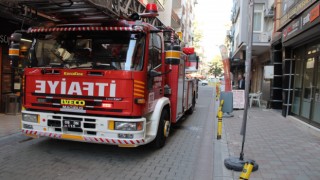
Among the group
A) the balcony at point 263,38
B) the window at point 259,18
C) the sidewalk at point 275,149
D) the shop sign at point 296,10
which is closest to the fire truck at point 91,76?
the sidewalk at point 275,149

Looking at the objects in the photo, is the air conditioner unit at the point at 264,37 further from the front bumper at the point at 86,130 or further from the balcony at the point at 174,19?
the front bumper at the point at 86,130

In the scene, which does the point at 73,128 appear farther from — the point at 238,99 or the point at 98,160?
the point at 238,99

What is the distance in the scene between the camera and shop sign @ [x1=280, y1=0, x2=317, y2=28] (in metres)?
9.23

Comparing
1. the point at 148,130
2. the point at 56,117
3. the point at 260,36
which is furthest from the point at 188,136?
the point at 260,36

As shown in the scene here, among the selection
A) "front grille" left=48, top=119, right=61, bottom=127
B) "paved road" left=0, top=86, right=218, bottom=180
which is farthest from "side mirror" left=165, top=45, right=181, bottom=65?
"front grille" left=48, top=119, right=61, bottom=127

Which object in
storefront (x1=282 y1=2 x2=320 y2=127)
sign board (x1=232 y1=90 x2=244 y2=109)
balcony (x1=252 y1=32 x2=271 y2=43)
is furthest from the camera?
balcony (x1=252 y1=32 x2=271 y2=43)

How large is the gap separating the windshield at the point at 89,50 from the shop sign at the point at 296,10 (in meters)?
5.46

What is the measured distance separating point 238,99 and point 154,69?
964cm

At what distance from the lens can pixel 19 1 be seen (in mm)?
5785

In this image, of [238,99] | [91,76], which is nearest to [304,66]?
[238,99]

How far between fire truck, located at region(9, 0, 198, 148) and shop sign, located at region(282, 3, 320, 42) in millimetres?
4300

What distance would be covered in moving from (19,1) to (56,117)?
86.0 inches

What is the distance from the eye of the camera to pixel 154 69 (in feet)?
22.4

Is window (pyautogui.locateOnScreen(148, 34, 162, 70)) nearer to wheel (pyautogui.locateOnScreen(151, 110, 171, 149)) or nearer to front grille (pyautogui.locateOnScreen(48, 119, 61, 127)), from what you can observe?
wheel (pyautogui.locateOnScreen(151, 110, 171, 149))
